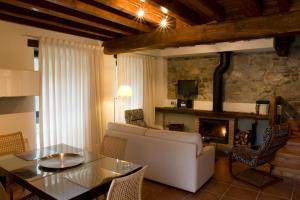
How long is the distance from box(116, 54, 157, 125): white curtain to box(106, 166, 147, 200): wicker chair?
3630 millimetres

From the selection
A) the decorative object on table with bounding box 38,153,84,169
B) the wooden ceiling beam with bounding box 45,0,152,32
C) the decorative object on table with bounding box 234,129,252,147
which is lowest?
the decorative object on table with bounding box 234,129,252,147

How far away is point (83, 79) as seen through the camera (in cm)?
447

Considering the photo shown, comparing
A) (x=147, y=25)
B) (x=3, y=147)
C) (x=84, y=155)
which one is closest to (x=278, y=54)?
(x=147, y=25)

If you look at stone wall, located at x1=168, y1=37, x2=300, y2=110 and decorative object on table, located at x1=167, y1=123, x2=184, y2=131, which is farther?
decorative object on table, located at x1=167, y1=123, x2=184, y2=131

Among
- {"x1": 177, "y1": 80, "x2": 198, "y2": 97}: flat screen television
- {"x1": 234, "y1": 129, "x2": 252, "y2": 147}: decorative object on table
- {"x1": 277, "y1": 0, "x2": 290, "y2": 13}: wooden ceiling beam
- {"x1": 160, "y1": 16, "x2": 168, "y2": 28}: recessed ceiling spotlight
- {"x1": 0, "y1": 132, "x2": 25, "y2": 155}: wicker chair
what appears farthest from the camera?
{"x1": 177, "y1": 80, "x2": 198, "y2": 97}: flat screen television

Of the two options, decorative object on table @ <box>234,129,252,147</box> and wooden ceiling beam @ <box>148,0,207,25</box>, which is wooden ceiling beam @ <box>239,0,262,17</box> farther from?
decorative object on table @ <box>234,129,252,147</box>

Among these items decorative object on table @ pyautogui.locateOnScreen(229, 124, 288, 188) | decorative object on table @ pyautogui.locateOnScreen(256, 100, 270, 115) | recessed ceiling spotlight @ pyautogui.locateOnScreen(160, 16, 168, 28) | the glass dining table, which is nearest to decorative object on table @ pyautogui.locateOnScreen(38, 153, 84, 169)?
the glass dining table

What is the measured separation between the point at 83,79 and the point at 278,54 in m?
4.38

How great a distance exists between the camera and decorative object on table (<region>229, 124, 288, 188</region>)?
3.25 meters

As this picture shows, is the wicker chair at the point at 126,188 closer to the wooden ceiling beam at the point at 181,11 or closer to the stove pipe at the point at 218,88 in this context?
the wooden ceiling beam at the point at 181,11

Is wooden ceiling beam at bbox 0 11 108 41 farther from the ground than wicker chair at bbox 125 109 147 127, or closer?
farther from the ground

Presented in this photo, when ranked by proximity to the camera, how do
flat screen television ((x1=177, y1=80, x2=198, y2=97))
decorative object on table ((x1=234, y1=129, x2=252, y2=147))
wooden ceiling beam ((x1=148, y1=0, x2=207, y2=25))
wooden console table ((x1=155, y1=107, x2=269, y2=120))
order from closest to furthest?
wooden ceiling beam ((x1=148, y1=0, x2=207, y2=25))
wooden console table ((x1=155, y1=107, x2=269, y2=120))
decorative object on table ((x1=234, y1=129, x2=252, y2=147))
flat screen television ((x1=177, y1=80, x2=198, y2=97))

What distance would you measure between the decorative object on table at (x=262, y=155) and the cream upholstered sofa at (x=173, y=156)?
53 cm

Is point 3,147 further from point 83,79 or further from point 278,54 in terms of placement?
point 278,54
